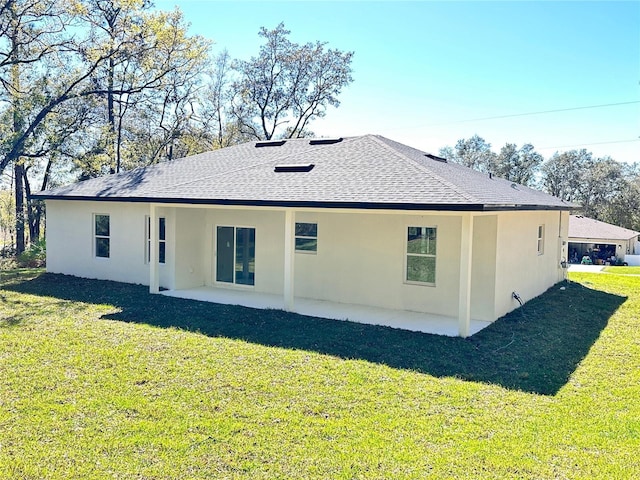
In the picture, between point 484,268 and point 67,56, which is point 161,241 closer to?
point 484,268

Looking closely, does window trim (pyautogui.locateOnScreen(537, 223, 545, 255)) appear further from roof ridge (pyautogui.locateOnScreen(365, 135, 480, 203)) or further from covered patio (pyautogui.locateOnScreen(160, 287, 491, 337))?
covered patio (pyautogui.locateOnScreen(160, 287, 491, 337))

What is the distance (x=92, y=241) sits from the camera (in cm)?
1422

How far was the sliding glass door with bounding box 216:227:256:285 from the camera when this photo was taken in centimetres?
1275

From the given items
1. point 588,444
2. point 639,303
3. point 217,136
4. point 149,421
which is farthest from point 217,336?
point 217,136

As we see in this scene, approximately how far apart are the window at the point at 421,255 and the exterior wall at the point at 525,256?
1.35 meters

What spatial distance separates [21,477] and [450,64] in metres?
22.6

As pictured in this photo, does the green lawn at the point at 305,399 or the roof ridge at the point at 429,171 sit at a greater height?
the roof ridge at the point at 429,171

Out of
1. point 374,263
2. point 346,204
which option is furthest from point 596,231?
point 346,204

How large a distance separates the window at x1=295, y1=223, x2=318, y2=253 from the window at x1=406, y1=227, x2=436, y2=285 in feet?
7.70

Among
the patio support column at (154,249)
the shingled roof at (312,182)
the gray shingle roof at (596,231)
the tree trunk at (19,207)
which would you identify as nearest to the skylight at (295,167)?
the shingled roof at (312,182)

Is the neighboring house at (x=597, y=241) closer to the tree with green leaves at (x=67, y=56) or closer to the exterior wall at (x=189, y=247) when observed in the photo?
the tree with green leaves at (x=67, y=56)

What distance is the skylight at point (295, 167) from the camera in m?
11.7

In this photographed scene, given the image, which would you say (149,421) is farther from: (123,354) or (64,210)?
(64,210)

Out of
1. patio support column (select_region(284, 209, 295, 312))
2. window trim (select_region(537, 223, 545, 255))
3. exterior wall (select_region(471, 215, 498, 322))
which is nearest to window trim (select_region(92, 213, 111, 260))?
patio support column (select_region(284, 209, 295, 312))
